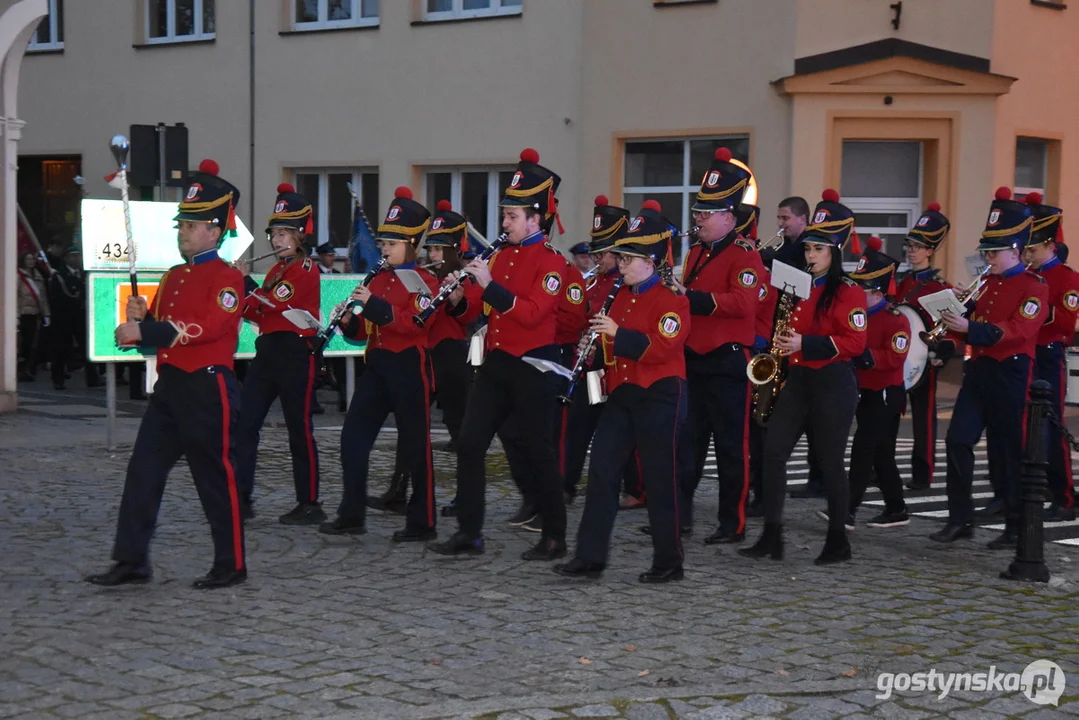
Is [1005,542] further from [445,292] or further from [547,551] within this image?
[445,292]

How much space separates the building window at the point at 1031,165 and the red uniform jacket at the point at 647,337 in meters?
14.1

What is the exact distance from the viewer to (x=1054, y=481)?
10.6 meters

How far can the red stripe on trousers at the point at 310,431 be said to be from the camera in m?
9.77

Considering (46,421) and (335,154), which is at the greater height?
(335,154)

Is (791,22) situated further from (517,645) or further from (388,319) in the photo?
(517,645)

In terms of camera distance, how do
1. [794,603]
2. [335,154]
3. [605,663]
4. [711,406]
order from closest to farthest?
[605,663] → [794,603] → [711,406] → [335,154]

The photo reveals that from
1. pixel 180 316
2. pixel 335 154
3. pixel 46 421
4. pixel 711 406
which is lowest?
pixel 46 421

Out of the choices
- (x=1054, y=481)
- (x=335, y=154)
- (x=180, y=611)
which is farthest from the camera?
(x=335, y=154)

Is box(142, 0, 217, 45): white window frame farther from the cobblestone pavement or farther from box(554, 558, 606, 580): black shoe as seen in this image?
box(554, 558, 606, 580): black shoe

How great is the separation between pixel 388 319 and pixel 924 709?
411cm

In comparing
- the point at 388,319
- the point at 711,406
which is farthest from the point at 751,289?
the point at 388,319

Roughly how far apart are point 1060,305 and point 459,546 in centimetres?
471

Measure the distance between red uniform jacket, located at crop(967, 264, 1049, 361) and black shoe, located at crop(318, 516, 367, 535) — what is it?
3930mm

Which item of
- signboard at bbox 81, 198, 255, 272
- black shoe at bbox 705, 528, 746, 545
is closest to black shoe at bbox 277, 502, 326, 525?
black shoe at bbox 705, 528, 746, 545
